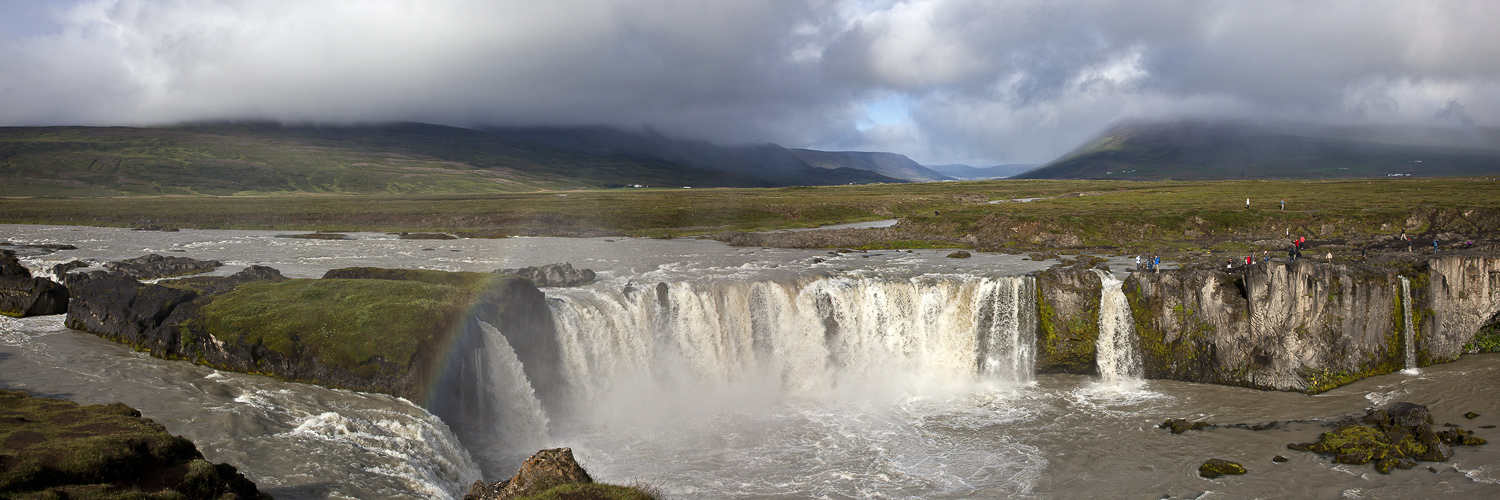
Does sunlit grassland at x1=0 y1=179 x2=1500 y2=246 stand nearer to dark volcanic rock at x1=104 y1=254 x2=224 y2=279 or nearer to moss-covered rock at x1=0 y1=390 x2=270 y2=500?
dark volcanic rock at x1=104 y1=254 x2=224 y2=279

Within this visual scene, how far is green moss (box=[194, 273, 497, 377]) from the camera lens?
94.8 ft

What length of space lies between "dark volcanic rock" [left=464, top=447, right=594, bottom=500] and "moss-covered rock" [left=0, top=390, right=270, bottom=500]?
220 inches

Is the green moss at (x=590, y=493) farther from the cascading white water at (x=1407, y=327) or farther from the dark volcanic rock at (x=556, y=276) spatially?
the cascading white water at (x=1407, y=327)

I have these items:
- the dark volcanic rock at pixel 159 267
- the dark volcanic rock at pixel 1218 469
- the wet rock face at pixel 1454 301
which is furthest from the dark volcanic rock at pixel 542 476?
the wet rock face at pixel 1454 301

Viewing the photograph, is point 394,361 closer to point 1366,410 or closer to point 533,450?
point 533,450

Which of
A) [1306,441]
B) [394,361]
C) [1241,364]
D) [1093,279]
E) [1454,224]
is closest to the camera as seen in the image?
[394,361]

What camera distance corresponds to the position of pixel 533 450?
29.8m

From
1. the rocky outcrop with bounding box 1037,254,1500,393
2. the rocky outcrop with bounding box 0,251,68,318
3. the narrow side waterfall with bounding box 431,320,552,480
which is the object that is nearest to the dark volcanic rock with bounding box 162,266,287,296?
the rocky outcrop with bounding box 0,251,68,318

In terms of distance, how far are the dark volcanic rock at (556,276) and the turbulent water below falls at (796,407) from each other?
197 cm

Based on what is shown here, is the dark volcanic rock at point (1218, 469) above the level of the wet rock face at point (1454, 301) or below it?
below

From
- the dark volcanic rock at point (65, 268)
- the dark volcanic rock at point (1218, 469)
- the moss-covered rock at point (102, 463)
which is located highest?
the dark volcanic rock at point (65, 268)

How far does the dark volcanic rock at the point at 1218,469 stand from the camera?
28.1 metres

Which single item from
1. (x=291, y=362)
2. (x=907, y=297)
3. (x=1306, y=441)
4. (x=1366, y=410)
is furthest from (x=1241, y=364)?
(x=291, y=362)

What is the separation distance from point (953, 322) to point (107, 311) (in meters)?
41.6
